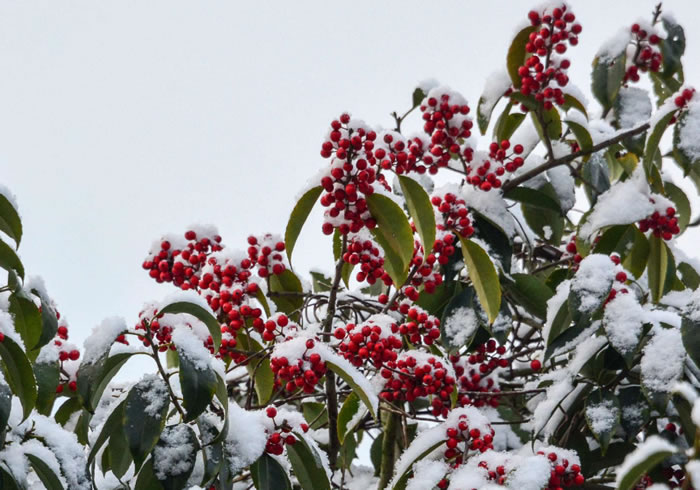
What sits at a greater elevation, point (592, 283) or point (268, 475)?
point (592, 283)

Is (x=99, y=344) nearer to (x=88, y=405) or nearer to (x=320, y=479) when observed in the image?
(x=88, y=405)

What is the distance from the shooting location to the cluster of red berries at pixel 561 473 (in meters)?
2.27

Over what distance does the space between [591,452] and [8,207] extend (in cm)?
212

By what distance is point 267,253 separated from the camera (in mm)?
3025

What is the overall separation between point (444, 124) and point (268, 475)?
152 cm

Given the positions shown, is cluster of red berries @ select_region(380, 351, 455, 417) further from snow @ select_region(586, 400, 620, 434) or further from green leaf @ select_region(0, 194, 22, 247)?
green leaf @ select_region(0, 194, 22, 247)

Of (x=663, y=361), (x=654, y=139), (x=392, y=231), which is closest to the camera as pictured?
(x=663, y=361)

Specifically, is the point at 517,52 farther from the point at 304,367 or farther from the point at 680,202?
the point at 304,367

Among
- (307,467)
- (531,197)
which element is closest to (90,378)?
(307,467)

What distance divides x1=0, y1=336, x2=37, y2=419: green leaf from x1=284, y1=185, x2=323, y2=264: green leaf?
0.88 meters

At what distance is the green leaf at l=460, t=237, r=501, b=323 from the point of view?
283 cm

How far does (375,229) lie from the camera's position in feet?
8.70

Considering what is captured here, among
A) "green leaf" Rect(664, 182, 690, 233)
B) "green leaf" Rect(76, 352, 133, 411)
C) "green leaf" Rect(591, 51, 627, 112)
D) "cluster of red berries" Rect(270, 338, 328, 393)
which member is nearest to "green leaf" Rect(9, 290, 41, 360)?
"green leaf" Rect(76, 352, 133, 411)

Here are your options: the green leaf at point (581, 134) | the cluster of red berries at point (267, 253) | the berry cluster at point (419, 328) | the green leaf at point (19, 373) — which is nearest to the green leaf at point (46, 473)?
the green leaf at point (19, 373)
